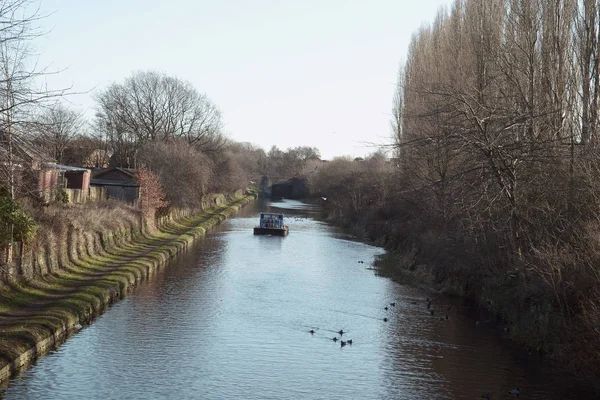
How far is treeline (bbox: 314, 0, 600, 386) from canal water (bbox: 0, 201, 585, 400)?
1.75 meters

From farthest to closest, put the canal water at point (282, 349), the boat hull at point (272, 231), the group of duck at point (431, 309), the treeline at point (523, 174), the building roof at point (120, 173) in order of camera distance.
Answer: the building roof at point (120, 173) < the boat hull at point (272, 231) < the group of duck at point (431, 309) < the treeline at point (523, 174) < the canal water at point (282, 349)

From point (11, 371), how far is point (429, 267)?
24.9m

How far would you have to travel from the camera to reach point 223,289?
34906 mm

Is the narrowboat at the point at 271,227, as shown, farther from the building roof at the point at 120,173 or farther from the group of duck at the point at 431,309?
the group of duck at the point at 431,309

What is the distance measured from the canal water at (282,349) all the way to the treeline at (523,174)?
1.75 meters

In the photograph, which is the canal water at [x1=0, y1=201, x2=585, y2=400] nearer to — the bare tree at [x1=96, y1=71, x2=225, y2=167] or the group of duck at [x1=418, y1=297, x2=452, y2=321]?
the group of duck at [x1=418, y1=297, x2=452, y2=321]

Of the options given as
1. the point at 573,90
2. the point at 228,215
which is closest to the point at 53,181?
the point at 573,90

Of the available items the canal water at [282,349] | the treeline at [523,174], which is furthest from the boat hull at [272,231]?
the canal water at [282,349]

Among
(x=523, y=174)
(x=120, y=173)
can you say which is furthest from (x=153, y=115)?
(x=523, y=174)

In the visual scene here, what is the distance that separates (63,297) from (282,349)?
926cm

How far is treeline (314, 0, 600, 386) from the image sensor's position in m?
21.8

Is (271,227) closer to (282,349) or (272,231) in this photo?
(272,231)

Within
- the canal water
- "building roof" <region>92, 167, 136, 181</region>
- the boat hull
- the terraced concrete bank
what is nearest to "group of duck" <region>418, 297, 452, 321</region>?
the canal water

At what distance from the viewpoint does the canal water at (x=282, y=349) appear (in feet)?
65.7
